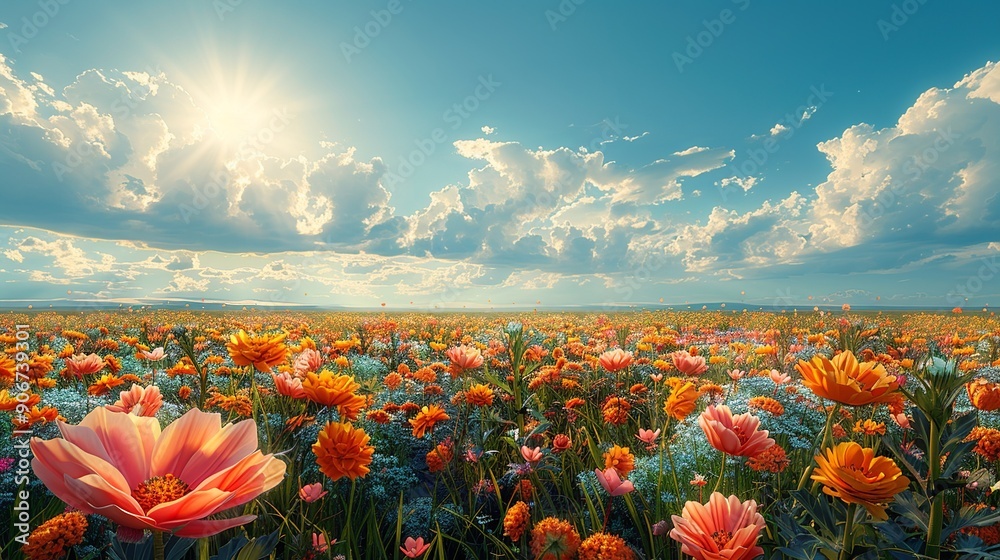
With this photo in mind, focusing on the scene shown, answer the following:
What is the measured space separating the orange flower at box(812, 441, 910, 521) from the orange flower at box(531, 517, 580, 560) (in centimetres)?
80

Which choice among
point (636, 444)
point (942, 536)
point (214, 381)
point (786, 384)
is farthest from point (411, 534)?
point (786, 384)

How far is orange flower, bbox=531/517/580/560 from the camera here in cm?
160

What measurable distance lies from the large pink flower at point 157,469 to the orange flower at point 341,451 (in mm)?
900

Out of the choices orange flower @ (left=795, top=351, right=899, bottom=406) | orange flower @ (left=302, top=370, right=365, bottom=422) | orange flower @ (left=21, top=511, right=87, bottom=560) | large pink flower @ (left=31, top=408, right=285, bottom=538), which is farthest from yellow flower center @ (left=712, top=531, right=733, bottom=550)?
orange flower @ (left=21, top=511, right=87, bottom=560)

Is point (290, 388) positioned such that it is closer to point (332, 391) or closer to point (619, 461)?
point (332, 391)

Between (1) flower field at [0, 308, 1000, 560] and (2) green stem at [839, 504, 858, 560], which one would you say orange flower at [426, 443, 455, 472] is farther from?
(2) green stem at [839, 504, 858, 560]

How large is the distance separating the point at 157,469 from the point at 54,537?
42.0 inches

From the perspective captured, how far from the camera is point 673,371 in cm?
533

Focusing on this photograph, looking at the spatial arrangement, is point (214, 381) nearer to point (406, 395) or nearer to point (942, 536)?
point (406, 395)

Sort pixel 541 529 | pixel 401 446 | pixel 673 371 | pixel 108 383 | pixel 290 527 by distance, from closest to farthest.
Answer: pixel 541 529
pixel 290 527
pixel 108 383
pixel 401 446
pixel 673 371

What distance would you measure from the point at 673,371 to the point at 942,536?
3984 mm

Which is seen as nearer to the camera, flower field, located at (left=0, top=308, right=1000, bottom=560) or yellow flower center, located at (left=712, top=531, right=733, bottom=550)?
flower field, located at (left=0, top=308, right=1000, bottom=560)

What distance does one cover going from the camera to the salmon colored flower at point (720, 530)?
1171 millimetres

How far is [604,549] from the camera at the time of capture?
1.52 metres
